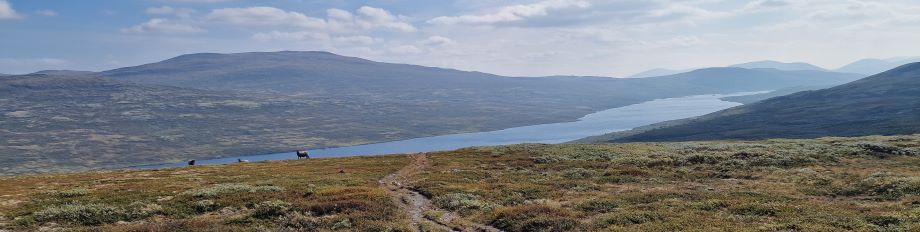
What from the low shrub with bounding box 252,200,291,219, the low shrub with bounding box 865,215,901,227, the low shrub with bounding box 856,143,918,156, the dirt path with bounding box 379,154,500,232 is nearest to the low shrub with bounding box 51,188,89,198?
the low shrub with bounding box 252,200,291,219

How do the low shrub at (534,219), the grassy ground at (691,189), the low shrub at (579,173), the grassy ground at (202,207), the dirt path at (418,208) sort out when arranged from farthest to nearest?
the low shrub at (579,173), the grassy ground at (202,207), the dirt path at (418,208), the low shrub at (534,219), the grassy ground at (691,189)

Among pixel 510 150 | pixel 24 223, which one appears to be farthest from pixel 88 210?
pixel 510 150

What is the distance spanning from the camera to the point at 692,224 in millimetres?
27906

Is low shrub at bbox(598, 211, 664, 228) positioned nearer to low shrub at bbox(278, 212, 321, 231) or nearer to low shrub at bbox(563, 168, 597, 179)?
low shrub at bbox(278, 212, 321, 231)

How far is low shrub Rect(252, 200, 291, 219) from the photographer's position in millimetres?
33950

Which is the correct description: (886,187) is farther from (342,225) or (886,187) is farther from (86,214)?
(86,214)

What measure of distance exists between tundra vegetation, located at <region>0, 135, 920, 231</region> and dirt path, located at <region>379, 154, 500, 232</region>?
0.74 meters

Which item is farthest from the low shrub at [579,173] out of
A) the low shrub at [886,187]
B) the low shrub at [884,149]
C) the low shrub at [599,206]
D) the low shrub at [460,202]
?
the low shrub at [884,149]

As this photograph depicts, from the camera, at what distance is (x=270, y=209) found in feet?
114

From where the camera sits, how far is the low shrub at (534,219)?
29.1 metres

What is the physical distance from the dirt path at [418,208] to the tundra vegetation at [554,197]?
0.74m

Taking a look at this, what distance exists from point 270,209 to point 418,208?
936 cm

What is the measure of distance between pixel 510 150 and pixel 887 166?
1690 inches

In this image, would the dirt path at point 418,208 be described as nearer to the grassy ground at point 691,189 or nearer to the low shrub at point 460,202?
the low shrub at point 460,202
